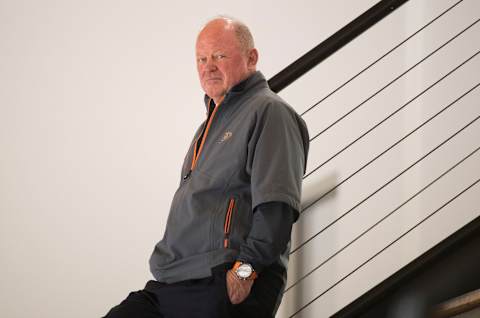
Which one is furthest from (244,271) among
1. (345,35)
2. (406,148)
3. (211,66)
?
(406,148)

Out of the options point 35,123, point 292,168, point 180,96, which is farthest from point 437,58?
point 35,123

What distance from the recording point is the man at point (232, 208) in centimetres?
167

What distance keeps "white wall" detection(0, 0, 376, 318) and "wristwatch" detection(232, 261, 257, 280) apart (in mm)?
2217

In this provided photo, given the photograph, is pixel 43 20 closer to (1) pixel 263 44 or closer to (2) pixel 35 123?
(2) pixel 35 123

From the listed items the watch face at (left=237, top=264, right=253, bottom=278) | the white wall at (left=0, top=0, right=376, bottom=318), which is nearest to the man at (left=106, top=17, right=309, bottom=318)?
the watch face at (left=237, top=264, right=253, bottom=278)

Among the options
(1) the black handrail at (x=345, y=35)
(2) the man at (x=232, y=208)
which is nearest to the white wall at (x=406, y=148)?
(1) the black handrail at (x=345, y=35)

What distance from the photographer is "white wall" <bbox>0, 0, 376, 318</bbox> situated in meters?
3.87

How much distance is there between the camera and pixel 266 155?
1.73 metres

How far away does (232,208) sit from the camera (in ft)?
5.67

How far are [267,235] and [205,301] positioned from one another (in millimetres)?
215

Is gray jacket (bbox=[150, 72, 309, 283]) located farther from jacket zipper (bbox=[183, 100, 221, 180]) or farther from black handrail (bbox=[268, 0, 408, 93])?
black handrail (bbox=[268, 0, 408, 93])

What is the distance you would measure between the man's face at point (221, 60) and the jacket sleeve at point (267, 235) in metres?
0.42

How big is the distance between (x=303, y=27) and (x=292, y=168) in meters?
2.11

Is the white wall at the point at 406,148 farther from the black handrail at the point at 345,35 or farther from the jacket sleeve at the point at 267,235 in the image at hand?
the jacket sleeve at the point at 267,235
